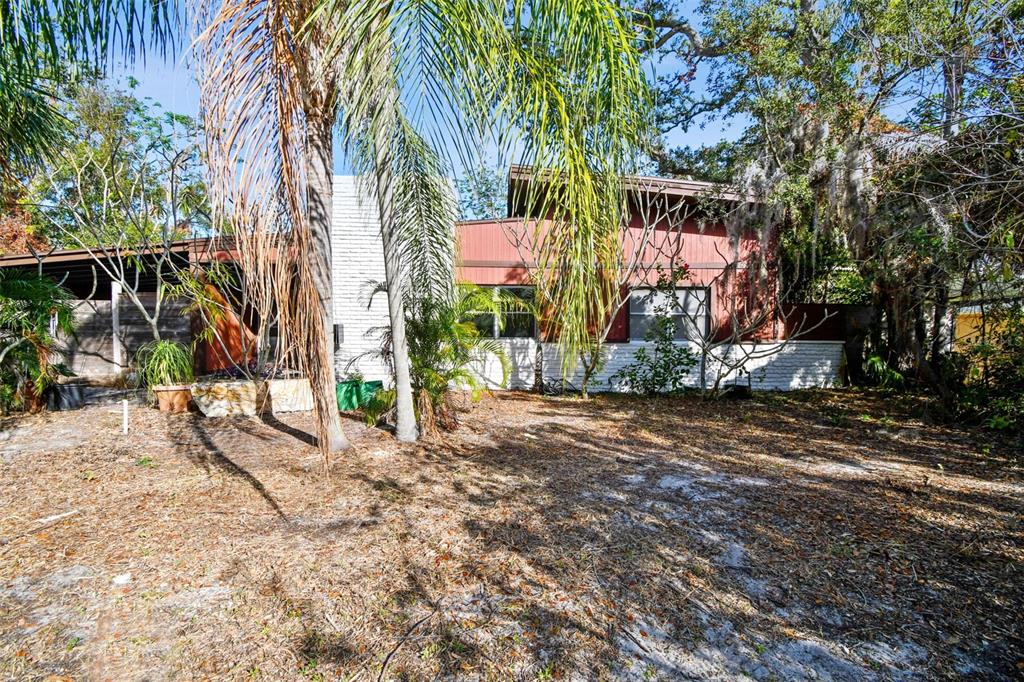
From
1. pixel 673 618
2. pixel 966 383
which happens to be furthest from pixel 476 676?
pixel 966 383

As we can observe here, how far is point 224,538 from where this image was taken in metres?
2.98

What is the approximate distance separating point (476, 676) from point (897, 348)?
10.2 m

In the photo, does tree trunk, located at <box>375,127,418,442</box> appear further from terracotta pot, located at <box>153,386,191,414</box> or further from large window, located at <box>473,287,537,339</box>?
large window, located at <box>473,287,537,339</box>

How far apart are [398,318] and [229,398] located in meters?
3.53

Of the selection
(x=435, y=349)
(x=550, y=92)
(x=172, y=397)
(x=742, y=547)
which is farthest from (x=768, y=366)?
(x=172, y=397)

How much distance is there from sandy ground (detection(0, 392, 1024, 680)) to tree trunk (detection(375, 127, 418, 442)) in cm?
41

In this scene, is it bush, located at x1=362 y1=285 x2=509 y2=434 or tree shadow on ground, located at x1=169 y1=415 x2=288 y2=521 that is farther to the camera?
Result: bush, located at x1=362 y1=285 x2=509 y2=434

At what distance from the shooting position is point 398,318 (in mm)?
4770

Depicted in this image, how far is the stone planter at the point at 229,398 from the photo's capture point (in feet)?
21.7

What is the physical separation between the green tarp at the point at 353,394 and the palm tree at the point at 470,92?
569 cm

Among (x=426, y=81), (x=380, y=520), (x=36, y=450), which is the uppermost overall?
(x=426, y=81)

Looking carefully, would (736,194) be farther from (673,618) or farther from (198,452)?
(198,452)

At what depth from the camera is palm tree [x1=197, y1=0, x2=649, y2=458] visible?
4.95ft

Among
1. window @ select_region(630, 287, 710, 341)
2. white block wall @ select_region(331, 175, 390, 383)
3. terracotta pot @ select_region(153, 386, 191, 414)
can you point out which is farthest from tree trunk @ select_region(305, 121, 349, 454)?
window @ select_region(630, 287, 710, 341)
